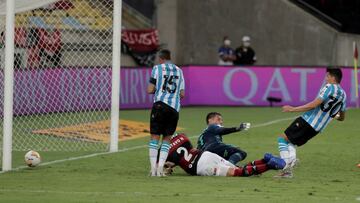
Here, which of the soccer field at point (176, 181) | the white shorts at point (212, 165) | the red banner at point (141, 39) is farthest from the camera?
the red banner at point (141, 39)

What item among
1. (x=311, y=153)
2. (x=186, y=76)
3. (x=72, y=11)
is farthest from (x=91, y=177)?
(x=186, y=76)

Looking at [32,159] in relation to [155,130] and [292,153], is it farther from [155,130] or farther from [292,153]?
[292,153]

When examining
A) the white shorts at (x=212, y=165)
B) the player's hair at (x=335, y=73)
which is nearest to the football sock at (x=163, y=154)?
the white shorts at (x=212, y=165)

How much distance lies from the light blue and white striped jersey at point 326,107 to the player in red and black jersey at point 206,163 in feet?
2.39

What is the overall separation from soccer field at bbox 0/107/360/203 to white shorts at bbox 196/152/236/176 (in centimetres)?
26

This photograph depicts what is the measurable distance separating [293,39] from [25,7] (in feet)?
69.2

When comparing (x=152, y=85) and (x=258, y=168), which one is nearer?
(x=258, y=168)

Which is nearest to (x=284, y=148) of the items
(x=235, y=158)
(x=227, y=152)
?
(x=235, y=158)

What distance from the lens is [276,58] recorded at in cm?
3869

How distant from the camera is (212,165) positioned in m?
15.5

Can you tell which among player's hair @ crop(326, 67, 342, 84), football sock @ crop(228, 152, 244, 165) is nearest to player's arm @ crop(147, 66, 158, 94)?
football sock @ crop(228, 152, 244, 165)

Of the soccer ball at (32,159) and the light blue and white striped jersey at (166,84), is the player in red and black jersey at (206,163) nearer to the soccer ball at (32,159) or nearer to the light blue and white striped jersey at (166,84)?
the light blue and white striped jersey at (166,84)

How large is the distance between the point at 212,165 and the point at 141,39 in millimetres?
21356

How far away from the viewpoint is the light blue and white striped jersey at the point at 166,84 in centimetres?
1572
